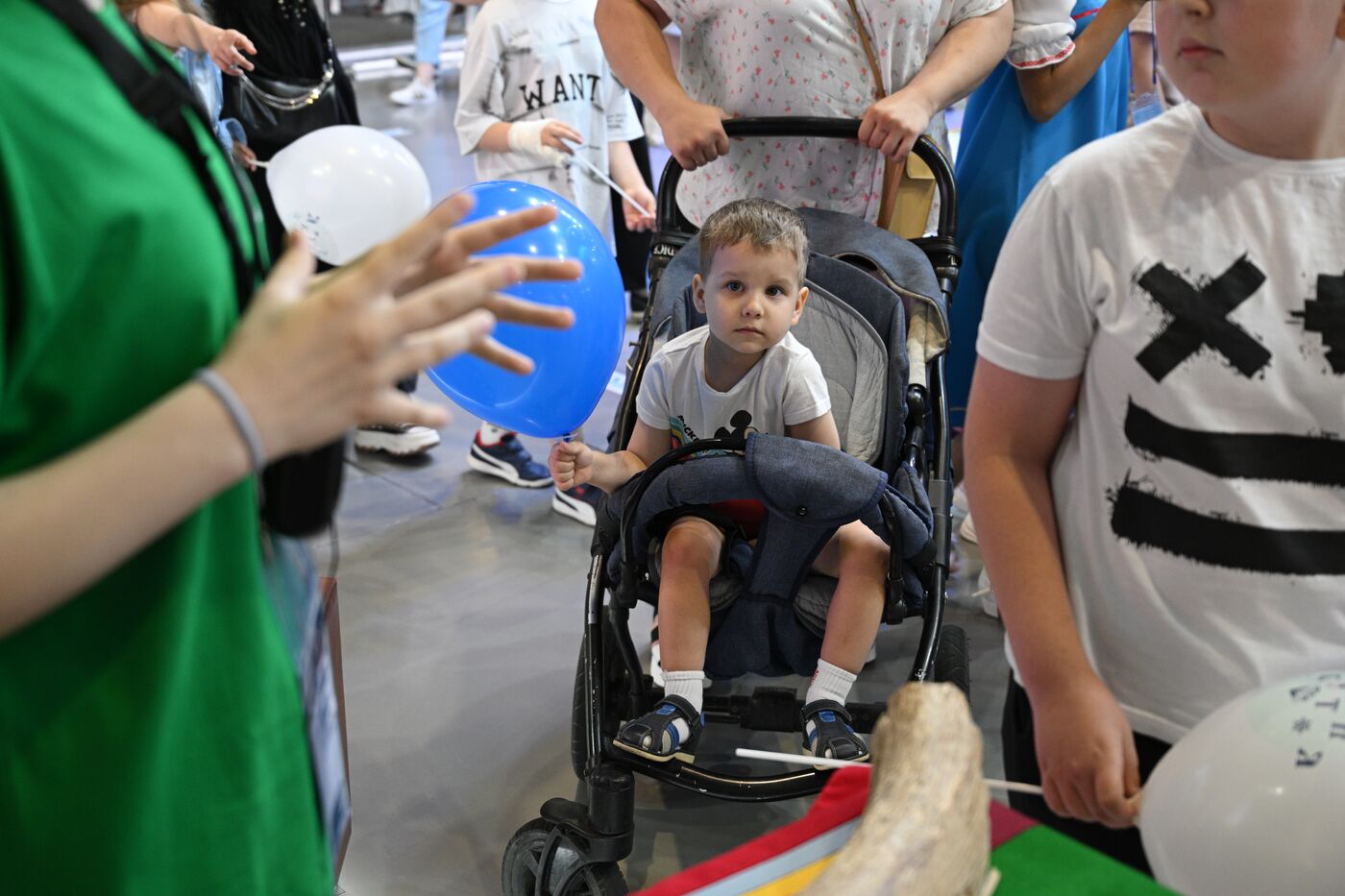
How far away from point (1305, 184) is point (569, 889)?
4.90 ft

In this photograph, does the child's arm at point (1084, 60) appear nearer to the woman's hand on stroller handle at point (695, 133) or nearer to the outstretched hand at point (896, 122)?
the outstretched hand at point (896, 122)

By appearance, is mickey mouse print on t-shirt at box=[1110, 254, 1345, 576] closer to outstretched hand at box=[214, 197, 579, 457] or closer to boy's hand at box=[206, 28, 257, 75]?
outstretched hand at box=[214, 197, 579, 457]

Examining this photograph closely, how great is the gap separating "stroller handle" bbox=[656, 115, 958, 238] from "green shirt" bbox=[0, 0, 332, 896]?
5.03 feet

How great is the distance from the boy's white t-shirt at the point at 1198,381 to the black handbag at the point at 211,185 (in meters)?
0.65

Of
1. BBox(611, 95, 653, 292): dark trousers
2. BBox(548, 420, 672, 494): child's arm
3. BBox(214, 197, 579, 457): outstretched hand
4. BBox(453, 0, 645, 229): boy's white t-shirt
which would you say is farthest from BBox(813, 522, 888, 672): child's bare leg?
BBox(611, 95, 653, 292): dark trousers

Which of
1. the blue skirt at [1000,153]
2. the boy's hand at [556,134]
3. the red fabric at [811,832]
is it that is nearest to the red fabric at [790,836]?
the red fabric at [811,832]

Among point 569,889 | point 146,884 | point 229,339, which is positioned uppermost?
point 229,339

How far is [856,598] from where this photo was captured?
79.8 inches

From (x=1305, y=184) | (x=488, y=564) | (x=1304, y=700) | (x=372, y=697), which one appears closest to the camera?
(x=1304, y=700)

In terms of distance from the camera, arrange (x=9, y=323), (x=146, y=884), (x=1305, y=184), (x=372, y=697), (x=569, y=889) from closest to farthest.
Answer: (x=9, y=323) → (x=146, y=884) → (x=1305, y=184) → (x=569, y=889) → (x=372, y=697)

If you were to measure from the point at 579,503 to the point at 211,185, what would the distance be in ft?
8.80

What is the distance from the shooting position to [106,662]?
0.78m

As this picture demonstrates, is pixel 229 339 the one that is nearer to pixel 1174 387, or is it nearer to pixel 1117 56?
pixel 1174 387

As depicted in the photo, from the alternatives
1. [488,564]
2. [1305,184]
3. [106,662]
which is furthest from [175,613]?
[488,564]
